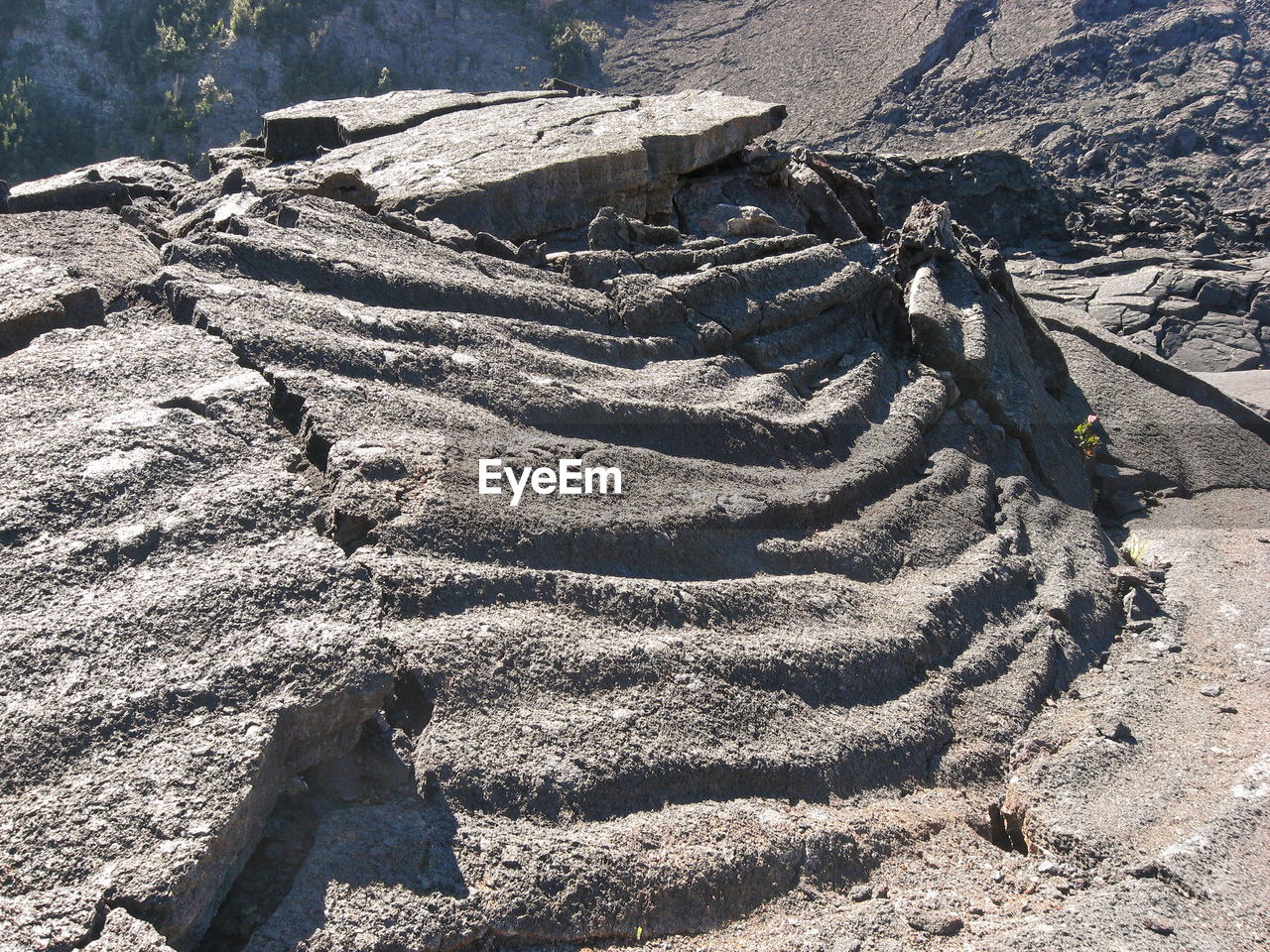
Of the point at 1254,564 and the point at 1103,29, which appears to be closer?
the point at 1254,564

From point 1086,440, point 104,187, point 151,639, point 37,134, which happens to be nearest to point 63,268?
point 104,187

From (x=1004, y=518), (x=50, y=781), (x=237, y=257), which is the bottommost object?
(x=1004, y=518)

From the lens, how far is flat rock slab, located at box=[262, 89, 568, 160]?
4.21 meters

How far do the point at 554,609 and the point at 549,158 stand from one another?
2.28 metres

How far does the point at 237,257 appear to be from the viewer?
2605 mm

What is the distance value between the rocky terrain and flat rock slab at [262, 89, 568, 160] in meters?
0.64

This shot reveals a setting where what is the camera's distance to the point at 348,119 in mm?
4383

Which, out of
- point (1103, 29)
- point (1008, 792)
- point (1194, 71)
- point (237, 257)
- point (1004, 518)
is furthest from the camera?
point (1103, 29)

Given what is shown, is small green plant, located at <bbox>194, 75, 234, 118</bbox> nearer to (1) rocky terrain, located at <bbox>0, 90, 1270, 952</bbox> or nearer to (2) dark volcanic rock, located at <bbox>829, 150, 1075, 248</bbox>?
(2) dark volcanic rock, located at <bbox>829, 150, 1075, 248</bbox>

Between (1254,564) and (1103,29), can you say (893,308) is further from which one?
(1103,29)

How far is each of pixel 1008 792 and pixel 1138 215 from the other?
9056 mm

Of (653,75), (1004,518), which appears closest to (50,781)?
(1004,518)

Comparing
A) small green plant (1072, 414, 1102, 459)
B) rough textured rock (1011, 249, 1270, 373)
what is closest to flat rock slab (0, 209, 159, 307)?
small green plant (1072, 414, 1102, 459)

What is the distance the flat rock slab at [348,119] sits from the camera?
4211 millimetres
